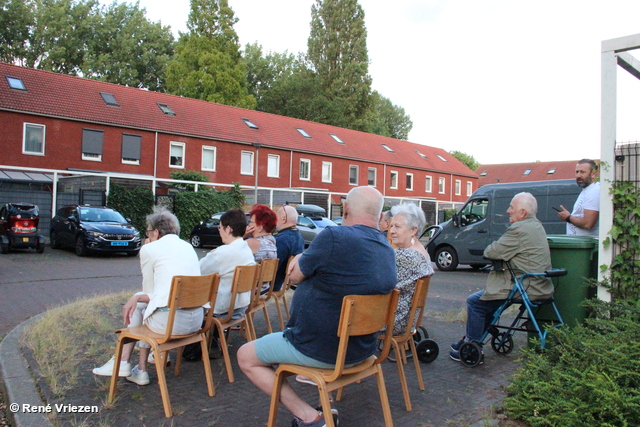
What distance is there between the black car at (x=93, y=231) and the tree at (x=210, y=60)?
980 inches

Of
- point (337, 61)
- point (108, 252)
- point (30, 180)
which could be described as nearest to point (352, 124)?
point (337, 61)

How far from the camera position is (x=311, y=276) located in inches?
127

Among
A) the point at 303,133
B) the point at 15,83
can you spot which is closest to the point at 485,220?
the point at 15,83

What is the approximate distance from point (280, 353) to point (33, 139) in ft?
93.6

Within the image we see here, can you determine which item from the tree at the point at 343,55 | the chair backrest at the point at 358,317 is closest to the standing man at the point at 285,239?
the chair backrest at the point at 358,317

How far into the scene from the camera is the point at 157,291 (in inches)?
171

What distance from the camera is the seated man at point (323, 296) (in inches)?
126

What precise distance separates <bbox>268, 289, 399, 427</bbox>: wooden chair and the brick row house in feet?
76.8

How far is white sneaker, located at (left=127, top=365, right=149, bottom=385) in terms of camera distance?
444cm

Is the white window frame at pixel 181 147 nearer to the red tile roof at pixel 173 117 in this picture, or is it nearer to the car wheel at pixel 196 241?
the red tile roof at pixel 173 117

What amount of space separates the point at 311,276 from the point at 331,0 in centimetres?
5616

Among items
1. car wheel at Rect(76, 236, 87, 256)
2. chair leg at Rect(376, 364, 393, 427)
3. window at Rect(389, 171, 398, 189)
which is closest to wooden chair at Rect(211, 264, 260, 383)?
chair leg at Rect(376, 364, 393, 427)

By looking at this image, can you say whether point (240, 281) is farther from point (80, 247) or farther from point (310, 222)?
point (310, 222)

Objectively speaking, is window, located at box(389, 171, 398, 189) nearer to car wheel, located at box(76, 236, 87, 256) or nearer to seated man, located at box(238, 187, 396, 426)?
car wheel, located at box(76, 236, 87, 256)
